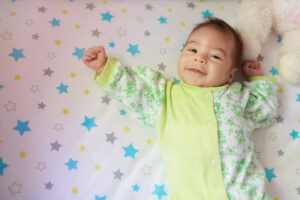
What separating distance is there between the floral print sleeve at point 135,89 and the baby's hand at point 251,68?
15.9 inches

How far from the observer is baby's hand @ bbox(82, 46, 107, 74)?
1.24 metres

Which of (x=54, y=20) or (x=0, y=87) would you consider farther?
(x=54, y=20)

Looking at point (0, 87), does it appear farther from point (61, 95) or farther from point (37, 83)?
point (61, 95)

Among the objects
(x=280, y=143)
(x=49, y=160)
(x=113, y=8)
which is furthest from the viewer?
(x=113, y=8)

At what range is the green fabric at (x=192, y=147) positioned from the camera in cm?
111

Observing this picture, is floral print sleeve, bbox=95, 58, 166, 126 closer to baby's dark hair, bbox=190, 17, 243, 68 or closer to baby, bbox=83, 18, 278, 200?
baby, bbox=83, 18, 278, 200

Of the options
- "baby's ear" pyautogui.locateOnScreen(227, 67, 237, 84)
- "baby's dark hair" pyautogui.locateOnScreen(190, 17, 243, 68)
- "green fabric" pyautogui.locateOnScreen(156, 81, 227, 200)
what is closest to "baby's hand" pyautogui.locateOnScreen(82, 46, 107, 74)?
"green fabric" pyautogui.locateOnScreen(156, 81, 227, 200)

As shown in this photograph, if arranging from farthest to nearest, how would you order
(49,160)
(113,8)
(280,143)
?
(113,8), (280,143), (49,160)

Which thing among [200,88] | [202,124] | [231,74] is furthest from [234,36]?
[202,124]

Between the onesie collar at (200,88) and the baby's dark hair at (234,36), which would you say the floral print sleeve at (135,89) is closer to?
the onesie collar at (200,88)

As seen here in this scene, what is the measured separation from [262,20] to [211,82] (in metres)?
0.42

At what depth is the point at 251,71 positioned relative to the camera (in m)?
1.36

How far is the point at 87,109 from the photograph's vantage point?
1257 mm

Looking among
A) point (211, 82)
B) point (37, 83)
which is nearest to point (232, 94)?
point (211, 82)
